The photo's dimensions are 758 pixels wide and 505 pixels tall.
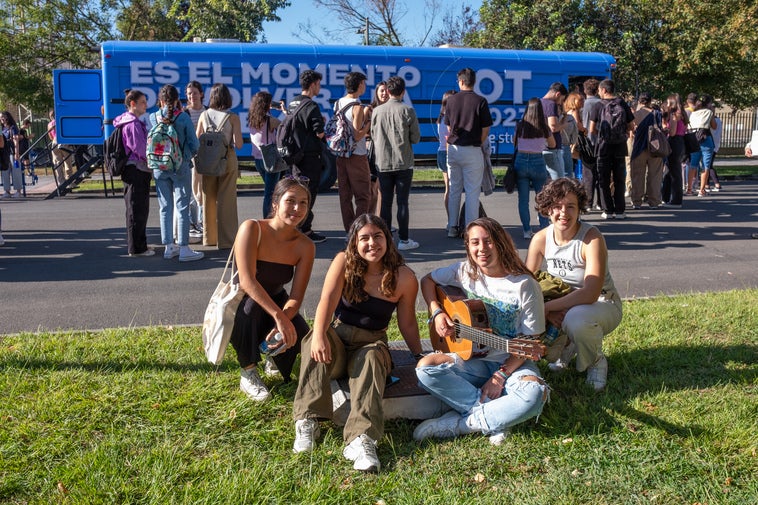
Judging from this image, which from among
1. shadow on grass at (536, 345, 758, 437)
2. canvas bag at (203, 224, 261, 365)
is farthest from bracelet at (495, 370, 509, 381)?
canvas bag at (203, 224, 261, 365)

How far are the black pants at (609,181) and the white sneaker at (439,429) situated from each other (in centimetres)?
818

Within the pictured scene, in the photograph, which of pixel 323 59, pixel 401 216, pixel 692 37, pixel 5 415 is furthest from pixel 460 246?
pixel 692 37

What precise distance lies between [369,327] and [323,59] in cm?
1281

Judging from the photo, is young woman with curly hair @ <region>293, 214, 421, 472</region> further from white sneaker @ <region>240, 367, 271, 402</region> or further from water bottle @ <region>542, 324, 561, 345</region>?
water bottle @ <region>542, 324, 561, 345</region>

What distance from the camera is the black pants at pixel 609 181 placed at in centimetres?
1109

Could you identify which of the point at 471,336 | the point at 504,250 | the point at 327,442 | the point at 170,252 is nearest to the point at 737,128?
the point at 170,252

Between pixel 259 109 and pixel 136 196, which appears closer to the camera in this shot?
pixel 136 196

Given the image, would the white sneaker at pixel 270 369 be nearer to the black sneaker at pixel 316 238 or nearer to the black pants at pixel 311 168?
the black pants at pixel 311 168

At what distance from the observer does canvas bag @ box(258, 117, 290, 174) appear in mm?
8773

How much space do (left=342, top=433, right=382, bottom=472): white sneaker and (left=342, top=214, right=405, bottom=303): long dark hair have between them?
2.66ft

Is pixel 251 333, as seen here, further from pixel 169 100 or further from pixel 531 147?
pixel 531 147

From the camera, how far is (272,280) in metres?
4.33

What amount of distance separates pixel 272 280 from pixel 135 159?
429cm

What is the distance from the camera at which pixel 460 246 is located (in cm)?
912
